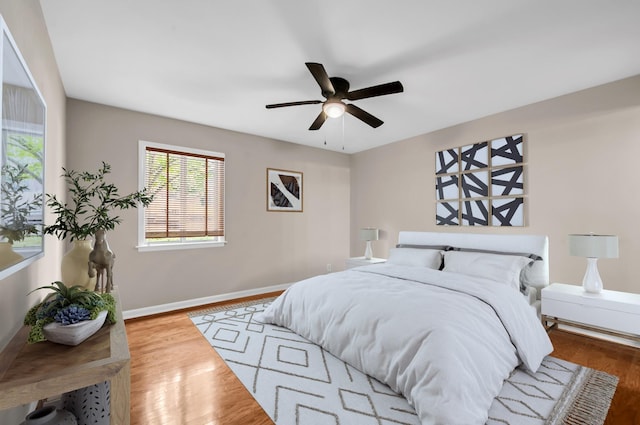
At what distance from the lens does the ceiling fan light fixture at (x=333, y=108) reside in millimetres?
2744

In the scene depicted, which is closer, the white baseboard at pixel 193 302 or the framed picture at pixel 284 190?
the white baseboard at pixel 193 302

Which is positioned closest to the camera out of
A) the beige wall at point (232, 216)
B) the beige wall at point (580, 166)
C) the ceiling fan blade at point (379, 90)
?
the ceiling fan blade at point (379, 90)

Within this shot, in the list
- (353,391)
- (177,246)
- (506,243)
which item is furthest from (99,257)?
(506,243)

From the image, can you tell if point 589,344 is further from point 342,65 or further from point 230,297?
point 230,297

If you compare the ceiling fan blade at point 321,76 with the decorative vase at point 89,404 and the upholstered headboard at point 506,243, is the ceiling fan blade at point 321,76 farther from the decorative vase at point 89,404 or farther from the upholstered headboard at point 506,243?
the upholstered headboard at point 506,243

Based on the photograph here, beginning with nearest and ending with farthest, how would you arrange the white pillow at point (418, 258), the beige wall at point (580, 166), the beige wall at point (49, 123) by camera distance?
the beige wall at point (49, 123), the beige wall at point (580, 166), the white pillow at point (418, 258)

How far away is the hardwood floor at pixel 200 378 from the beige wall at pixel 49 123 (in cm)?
71

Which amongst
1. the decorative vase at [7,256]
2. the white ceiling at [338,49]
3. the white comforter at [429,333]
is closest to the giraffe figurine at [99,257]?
the decorative vase at [7,256]

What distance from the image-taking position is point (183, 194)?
4.02m

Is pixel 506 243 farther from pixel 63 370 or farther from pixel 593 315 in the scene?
pixel 63 370

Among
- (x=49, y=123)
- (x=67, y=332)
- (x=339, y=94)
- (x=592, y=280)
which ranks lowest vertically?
(x=592, y=280)

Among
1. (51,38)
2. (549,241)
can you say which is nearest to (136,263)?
(51,38)

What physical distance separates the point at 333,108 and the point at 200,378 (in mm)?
2505

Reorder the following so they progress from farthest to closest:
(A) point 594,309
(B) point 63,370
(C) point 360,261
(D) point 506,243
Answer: (C) point 360,261, (D) point 506,243, (A) point 594,309, (B) point 63,370
